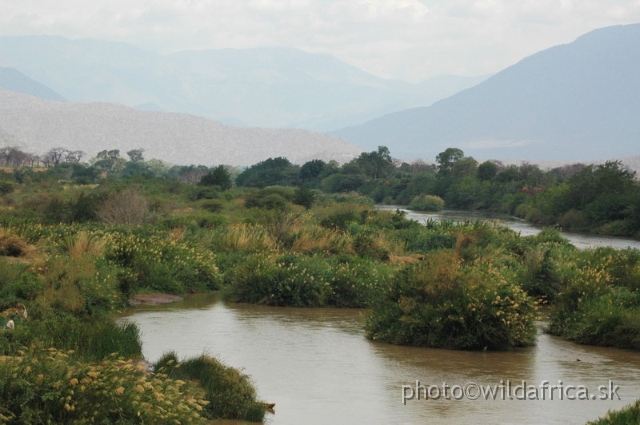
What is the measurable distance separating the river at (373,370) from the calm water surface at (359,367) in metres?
0.01

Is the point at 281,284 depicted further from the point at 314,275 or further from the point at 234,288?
the point at 234,288

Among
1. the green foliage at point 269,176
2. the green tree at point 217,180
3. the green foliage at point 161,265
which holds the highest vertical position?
the green foliage at point 269,176

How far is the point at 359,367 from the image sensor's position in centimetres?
1458

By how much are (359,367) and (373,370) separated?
0.29 m

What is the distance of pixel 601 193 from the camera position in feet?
211

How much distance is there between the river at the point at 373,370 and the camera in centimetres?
1174

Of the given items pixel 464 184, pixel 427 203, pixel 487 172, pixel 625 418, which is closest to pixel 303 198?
pixel 427 203

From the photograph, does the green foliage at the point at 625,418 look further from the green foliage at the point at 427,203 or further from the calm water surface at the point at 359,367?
the green foliage at the point at 427,203

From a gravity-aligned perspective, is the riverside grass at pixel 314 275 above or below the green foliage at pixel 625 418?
above

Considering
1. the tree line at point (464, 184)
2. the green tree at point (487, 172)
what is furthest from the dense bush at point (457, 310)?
the green tree at point (487, 172)

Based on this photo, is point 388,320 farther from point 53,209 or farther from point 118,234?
point 53,209

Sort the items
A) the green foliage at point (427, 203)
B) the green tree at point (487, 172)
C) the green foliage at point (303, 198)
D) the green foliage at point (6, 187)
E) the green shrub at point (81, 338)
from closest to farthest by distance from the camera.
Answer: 1. the green shrub at point (81, 338)
2. the green foliage at point (303, 198)
3. the green foliage at point (6, 187)
4. the green foliage at point (427, 203)
5. the green tree at point (487, 172)

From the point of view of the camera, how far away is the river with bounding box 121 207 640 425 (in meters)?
11.7

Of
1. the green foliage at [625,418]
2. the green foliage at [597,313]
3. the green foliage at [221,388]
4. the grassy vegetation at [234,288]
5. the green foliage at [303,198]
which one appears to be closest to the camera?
the green foliage at [625,418]
